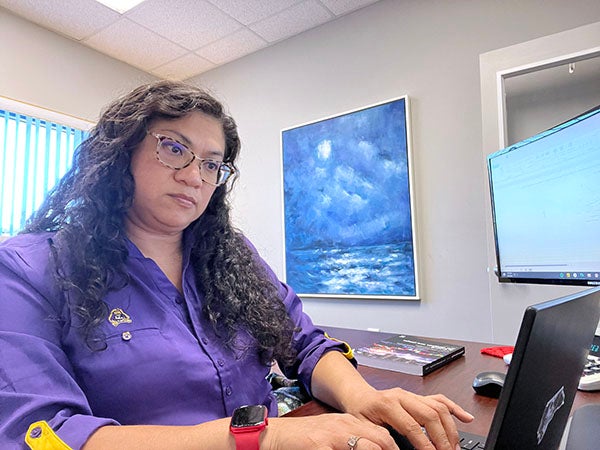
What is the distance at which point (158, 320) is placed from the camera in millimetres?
774

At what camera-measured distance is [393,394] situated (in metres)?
0.68

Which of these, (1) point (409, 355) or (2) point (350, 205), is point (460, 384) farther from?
(2) point (350, 205)

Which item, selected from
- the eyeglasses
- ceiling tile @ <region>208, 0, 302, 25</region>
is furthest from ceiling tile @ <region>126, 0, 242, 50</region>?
the eyeglasses

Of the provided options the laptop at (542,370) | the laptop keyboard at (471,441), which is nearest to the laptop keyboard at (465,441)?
A: the laptop keyboard at (471,441)

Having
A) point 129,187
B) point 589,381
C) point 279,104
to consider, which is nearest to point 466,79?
point 279,104

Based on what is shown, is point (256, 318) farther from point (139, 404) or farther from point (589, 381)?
point (589, 381)

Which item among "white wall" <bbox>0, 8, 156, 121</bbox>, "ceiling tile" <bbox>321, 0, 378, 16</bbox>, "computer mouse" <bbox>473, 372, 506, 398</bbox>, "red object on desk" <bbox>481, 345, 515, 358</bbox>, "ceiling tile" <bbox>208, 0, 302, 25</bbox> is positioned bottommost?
"red object on desk" <bbox>481, 345, 515, 358</bbox>

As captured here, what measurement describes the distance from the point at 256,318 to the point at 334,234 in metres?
1.75

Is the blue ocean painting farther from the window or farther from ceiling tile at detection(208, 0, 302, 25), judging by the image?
the window

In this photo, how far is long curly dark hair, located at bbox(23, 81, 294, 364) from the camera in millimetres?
748

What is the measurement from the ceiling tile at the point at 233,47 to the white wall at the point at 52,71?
2.19ft

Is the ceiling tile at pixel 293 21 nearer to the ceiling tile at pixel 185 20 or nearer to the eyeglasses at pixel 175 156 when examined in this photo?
the ceiling tile at pixel 185 20

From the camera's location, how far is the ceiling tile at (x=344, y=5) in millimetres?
2555

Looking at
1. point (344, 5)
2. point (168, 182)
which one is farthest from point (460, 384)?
point (344, 5)
